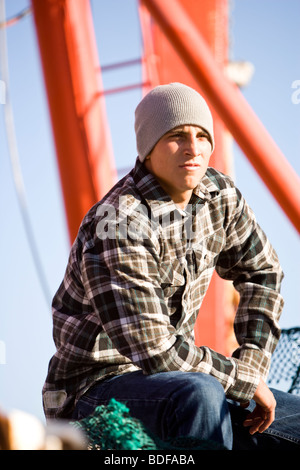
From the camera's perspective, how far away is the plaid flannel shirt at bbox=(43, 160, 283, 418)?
5.74ft

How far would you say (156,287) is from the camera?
179 centimetres

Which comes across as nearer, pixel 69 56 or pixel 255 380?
pixel 255 380

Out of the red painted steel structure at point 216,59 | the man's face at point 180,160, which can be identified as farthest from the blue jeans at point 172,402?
the red painted steel structure at point 216,59

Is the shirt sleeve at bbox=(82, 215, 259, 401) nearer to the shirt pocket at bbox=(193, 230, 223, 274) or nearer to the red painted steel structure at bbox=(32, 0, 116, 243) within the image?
the shirt pocket at bbox=(193, 230, 223, 274)

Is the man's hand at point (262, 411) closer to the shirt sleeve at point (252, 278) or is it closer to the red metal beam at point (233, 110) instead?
the shirt sleeve at point (252, 278)

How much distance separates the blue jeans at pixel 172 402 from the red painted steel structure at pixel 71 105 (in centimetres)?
180

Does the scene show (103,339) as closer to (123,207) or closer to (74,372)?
(74,372)

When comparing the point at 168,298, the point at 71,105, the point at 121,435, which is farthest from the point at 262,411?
the point at 71,105

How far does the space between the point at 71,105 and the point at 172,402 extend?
2315 millimetres

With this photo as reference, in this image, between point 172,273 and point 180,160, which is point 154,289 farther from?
point 180,160

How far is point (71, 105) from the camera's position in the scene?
3.60 meters

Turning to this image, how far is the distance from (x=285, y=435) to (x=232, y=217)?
2.31ft

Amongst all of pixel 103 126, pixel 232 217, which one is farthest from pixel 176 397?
pixel 103 126
